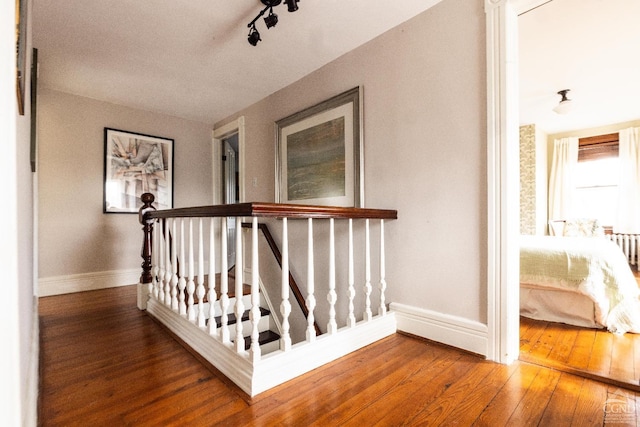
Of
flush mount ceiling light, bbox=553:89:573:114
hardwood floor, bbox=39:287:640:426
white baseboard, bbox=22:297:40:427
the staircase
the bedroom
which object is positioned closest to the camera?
white baseboard, bbox=22:297:40:427

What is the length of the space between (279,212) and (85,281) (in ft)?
10.3

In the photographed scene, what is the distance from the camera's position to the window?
481 cm

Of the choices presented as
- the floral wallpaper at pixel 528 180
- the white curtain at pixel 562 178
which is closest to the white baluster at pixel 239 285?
the floral wallpaper at pixel 528 180

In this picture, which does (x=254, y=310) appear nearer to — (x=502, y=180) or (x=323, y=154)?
(x=502, y=180)

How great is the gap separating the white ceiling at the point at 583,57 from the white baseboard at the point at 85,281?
178 inches

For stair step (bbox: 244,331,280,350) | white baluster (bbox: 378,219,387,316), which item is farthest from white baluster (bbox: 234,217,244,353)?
stair step (bbox: 244,331,280,350)

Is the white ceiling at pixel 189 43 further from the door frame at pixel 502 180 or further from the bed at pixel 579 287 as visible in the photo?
the bed at pixel 579 287

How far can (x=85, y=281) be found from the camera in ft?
10.8

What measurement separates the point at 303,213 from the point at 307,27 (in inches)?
58.4

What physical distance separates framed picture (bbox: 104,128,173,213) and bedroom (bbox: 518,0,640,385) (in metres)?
3.89

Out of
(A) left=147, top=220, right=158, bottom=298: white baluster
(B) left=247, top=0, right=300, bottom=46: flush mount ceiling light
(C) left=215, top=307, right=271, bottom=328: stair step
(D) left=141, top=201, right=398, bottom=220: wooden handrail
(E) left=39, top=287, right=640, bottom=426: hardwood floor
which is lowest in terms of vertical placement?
(C) left=215, top=307, right=271, bottom=328: stair step

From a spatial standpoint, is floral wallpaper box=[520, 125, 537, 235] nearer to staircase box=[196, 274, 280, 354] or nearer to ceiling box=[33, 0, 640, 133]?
ceiling box=[33, 0, 640, 133]

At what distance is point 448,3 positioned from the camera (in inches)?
72.6

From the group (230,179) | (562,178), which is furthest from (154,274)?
(562,178)
